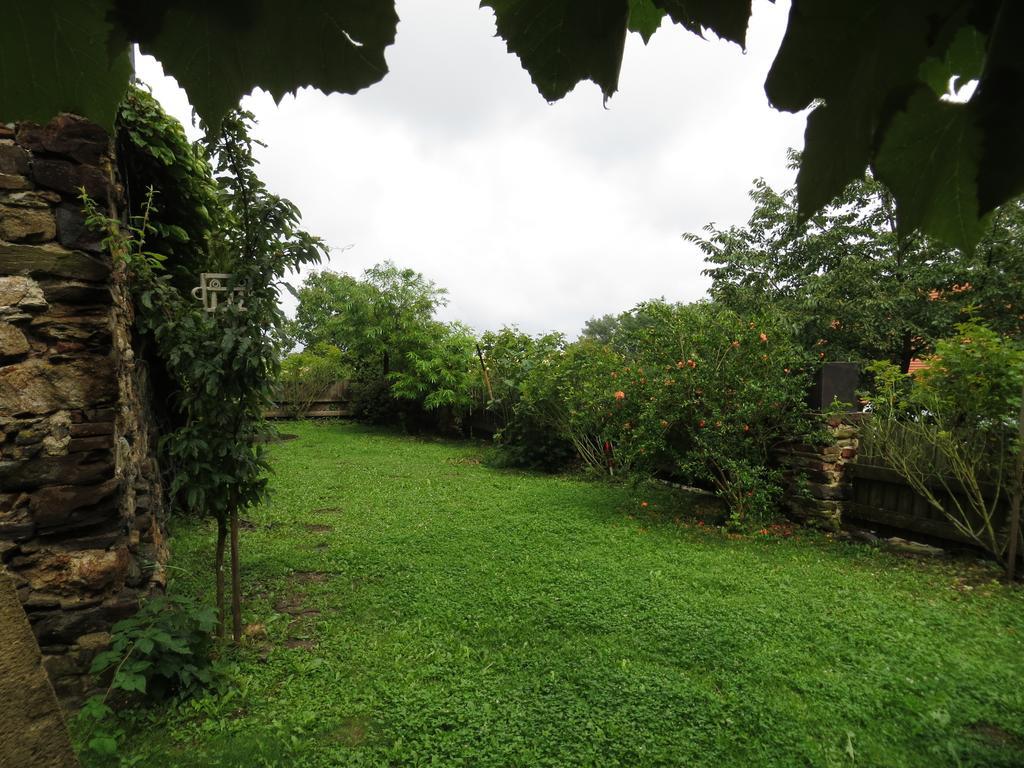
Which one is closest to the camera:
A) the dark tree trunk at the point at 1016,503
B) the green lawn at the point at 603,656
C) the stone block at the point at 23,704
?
the stone block at the point at 23,704

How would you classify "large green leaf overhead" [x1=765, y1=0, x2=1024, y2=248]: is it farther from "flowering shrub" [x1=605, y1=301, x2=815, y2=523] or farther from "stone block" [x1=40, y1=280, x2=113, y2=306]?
"flowering shrub" [x1=605, y1=301, x2=815, y2=523]

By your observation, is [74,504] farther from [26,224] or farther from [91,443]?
[26,224]

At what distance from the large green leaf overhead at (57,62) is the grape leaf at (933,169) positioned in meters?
0.67

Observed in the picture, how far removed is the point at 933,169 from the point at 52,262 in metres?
3.57

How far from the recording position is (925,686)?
9.20 ft

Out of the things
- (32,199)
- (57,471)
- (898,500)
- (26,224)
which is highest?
(32,199)

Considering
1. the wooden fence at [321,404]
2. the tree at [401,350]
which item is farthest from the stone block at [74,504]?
the wooden fence at [321,404]

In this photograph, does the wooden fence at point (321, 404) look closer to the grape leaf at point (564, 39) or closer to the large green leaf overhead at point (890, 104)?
Result: the grape leaf at point (564, 39)

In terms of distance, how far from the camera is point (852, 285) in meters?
11.1

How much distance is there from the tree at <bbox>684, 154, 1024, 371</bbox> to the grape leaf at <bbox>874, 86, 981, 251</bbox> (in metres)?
8.99

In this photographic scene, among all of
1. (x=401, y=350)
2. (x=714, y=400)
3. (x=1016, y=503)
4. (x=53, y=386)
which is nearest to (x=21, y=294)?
(x=53, y=386)

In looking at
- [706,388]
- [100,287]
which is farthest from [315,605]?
[706,388]

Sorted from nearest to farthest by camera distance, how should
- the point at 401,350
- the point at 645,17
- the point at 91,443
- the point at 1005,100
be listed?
the point at 1005,100
the point at 645,17
the point at 91,443
the point at 401,350

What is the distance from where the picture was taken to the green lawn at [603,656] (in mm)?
2488
